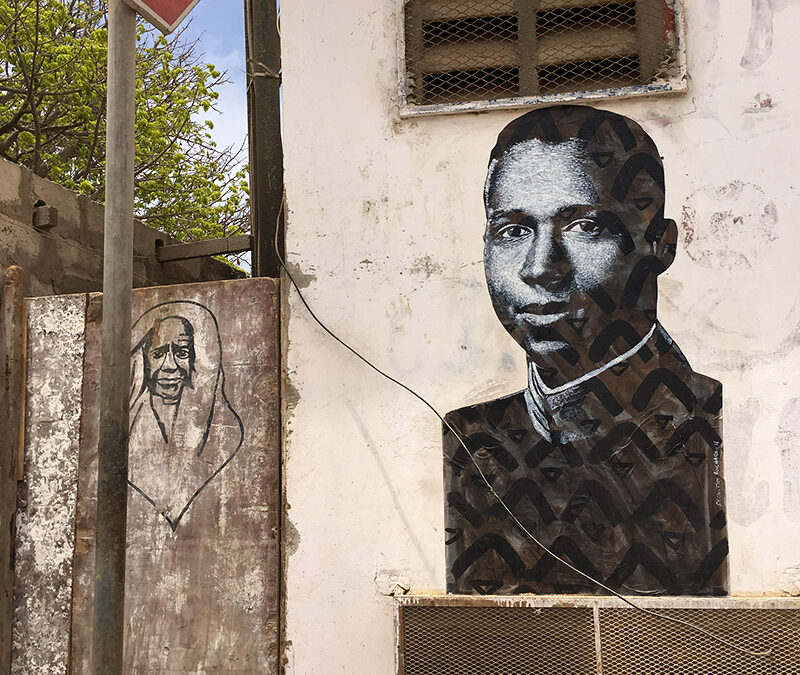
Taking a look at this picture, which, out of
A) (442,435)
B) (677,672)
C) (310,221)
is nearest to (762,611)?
(677,672)

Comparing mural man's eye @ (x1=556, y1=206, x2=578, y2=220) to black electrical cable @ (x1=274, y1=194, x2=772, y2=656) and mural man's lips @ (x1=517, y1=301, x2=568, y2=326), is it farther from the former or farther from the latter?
black electrical cable @ (x1=274, y1=194, x2=772, y2=656)

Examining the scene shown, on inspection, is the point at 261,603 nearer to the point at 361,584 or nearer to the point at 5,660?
the point at 361,584

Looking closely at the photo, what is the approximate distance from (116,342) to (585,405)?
2.33 m

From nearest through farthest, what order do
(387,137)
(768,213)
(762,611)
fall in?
(762,611)
(768,213)
(387,137)

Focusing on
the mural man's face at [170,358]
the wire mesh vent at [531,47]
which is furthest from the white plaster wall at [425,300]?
the mural man's face at [170,358]

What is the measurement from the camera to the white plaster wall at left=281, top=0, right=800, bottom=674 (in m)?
4.10

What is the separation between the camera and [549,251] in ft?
14.3

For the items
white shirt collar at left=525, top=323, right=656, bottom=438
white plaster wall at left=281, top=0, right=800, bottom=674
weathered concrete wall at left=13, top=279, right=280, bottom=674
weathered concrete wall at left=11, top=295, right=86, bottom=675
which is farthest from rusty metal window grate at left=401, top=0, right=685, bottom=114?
weathered concrete wall at left=11, top=295, right=86, bottom=675

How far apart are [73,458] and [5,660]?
1.13 metres

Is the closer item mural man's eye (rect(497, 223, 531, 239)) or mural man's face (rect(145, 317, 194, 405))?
mural man's eye (rect(497, 223, 531, 239))

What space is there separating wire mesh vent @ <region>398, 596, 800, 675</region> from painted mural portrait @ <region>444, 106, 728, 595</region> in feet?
0.35

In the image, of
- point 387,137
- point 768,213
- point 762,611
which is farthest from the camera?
point 387,137

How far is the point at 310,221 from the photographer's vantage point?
14.9 feet

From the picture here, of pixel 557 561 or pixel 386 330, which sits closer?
pixel 557 561
